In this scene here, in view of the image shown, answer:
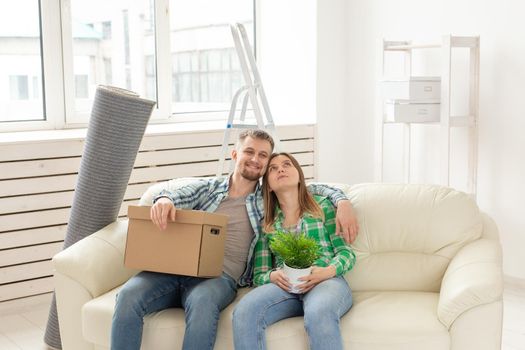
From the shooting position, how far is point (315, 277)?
8.69ft

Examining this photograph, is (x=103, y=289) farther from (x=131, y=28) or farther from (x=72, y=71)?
(x=131, y=28)

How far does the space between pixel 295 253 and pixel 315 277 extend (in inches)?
4.6

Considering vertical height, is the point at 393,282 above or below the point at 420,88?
below

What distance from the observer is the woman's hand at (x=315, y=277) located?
263cm

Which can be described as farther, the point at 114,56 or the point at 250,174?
the point at 114,56

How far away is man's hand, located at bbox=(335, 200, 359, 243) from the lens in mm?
2820

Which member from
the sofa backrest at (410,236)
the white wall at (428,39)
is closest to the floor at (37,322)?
the white wall at (428,39)

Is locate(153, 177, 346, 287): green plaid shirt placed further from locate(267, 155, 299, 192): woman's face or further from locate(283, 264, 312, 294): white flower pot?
locate(283, 264, 312, 294): white flower pot

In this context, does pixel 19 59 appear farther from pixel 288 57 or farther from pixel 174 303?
pixel 174 303

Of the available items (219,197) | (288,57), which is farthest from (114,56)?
(219,197)

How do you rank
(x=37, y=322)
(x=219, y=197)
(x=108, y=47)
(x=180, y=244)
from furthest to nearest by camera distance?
(x=108, y=47), (x=37, y=322), (x=219, y=197), (x=180, y=244)

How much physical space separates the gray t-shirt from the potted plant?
260 millimetres

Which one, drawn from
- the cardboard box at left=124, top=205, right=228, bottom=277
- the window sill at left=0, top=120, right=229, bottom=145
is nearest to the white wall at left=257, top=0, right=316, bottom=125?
the window sill at left=0, top=120, right=229, bottom=145

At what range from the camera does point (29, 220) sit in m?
4.00
